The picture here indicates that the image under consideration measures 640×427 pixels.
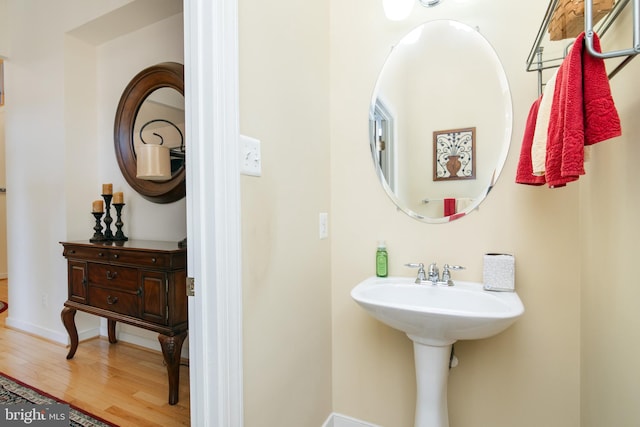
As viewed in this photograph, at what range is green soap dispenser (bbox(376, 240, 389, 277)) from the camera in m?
1.47

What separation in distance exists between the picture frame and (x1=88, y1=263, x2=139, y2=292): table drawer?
1.88 m

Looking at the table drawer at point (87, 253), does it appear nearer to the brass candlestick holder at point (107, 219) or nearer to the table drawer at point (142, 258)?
the table drawer at point (142, 258)

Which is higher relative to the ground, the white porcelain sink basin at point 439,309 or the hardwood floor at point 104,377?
the white porcelain sink basin at point 439,309

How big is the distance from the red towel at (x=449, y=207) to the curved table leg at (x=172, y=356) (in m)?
1.63

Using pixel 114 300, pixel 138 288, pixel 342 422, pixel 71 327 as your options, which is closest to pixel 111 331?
pixel 71 327

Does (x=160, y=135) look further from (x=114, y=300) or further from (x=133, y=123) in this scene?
(x=114, y=300)

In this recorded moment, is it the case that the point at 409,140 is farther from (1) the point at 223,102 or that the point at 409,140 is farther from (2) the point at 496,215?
(1) the point at 223,102

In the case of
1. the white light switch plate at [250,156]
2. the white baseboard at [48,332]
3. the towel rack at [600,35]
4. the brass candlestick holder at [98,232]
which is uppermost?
the towel rack at [600,35]

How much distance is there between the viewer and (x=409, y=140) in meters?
1.50

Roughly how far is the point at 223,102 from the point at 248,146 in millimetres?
165

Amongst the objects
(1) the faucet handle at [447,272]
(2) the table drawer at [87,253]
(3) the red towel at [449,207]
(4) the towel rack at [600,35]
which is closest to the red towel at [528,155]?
(4) the towel rack at [600,35]

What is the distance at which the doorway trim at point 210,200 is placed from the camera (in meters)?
0.87

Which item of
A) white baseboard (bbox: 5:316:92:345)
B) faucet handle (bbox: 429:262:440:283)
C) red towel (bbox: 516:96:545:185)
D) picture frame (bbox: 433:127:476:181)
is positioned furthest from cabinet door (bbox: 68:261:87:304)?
red towel (bbox: 516:96:545:185)

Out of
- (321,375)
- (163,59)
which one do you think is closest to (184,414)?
(321,375)
